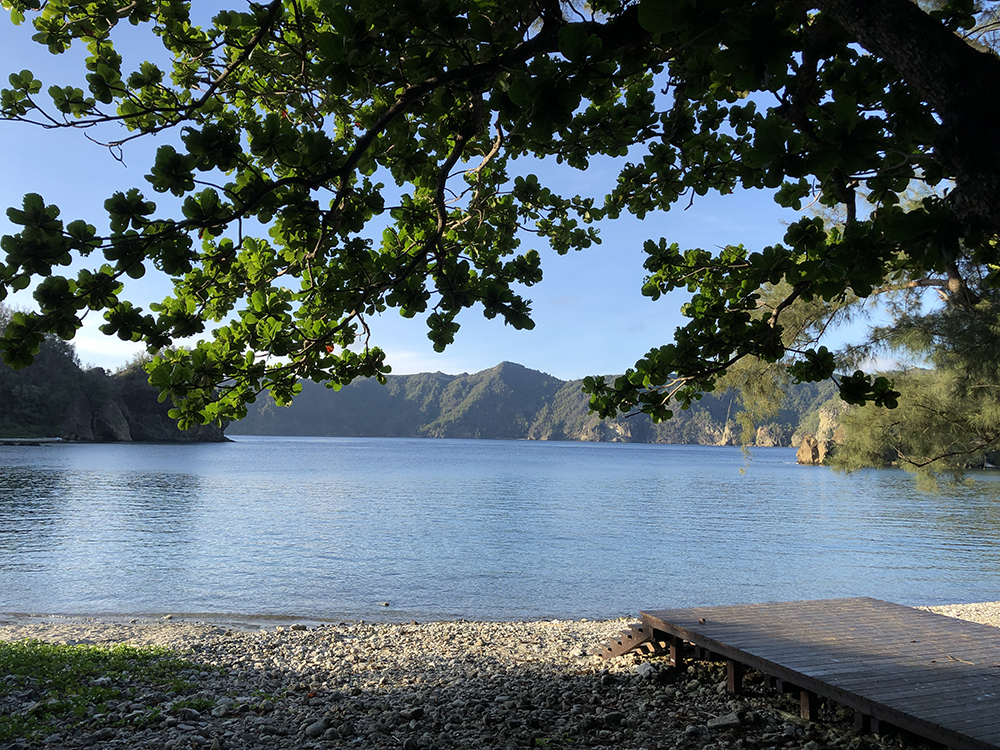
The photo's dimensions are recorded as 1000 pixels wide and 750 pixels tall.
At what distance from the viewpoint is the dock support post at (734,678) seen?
612cm

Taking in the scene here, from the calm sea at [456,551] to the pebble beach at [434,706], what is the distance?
13.8ft

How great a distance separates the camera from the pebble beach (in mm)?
5066

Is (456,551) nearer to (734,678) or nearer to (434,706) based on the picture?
(434,706)

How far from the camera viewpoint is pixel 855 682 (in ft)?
16.3

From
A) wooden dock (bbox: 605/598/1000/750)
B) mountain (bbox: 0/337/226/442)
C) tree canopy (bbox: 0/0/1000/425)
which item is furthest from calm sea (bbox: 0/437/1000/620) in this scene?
mountain (bbox: 0/337/226/442)

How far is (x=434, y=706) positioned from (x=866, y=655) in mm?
4095

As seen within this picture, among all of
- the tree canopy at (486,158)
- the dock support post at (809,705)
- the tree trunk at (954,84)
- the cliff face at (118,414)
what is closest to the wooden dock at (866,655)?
the dock support post at (809,705)

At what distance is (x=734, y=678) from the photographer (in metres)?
6.14

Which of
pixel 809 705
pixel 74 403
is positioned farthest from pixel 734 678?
pixel 74 403

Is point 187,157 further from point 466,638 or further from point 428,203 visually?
point 466,638

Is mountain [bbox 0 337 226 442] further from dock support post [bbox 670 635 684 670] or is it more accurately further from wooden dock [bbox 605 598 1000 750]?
wooden dock [bbox 605 598 1000 750]

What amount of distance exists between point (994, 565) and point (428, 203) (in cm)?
2420

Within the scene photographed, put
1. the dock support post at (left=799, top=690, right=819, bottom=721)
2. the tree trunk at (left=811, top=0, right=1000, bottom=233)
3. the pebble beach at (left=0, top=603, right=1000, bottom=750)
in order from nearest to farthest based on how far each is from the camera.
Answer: the tree trunk at (left=811, top=0, right=1000, bottom=233) → the pebble beach at (left=0, top=603, right=1000, bottom=750) → the dock support post at (left=799, top=690, right=819, bottom=721)

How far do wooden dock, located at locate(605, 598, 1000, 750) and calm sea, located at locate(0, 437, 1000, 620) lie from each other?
2978mm
